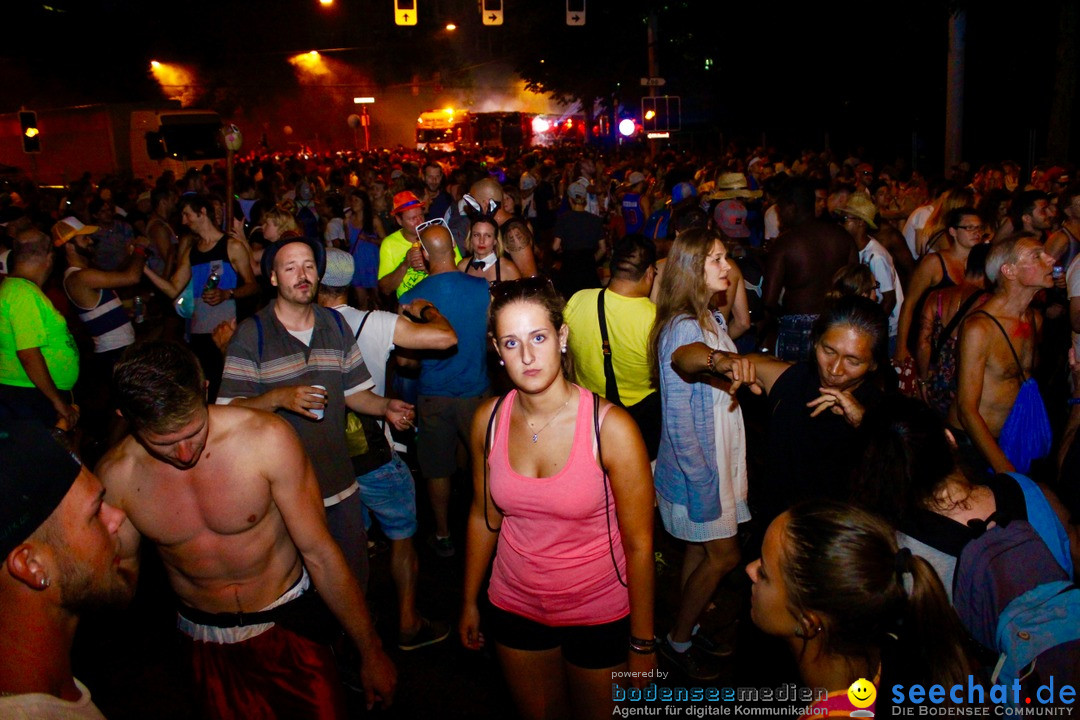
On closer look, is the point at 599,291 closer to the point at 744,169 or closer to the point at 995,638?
the point at 995,638

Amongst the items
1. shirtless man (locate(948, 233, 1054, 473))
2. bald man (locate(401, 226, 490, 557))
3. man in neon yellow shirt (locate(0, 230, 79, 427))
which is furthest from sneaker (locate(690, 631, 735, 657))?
man in neon yellow shirt (locate(0, 230, 79, 427))

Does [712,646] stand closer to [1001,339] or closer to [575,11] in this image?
[1001,339]

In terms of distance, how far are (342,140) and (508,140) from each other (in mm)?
23683

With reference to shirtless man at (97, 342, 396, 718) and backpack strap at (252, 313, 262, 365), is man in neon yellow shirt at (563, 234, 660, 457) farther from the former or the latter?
shirtless man at (97, 342, 396, 718)

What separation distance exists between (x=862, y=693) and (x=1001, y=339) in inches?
114

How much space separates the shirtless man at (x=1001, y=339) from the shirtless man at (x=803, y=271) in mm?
2055

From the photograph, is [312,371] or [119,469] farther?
[312,371]

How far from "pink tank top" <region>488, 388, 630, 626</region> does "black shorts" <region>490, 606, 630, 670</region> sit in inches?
1.4

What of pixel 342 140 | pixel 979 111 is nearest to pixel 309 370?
pixel 979 111

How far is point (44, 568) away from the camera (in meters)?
1.84

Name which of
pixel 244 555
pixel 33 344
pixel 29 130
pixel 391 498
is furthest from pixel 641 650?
pixel 29 130

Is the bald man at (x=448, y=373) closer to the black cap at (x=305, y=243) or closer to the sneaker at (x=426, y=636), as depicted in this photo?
the sneaker at (x=426, y=636)

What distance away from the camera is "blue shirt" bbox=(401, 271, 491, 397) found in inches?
211

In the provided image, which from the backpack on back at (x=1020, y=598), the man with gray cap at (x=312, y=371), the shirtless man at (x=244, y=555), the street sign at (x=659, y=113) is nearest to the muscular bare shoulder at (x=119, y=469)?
the shirtless man at (x=244, y=555)
